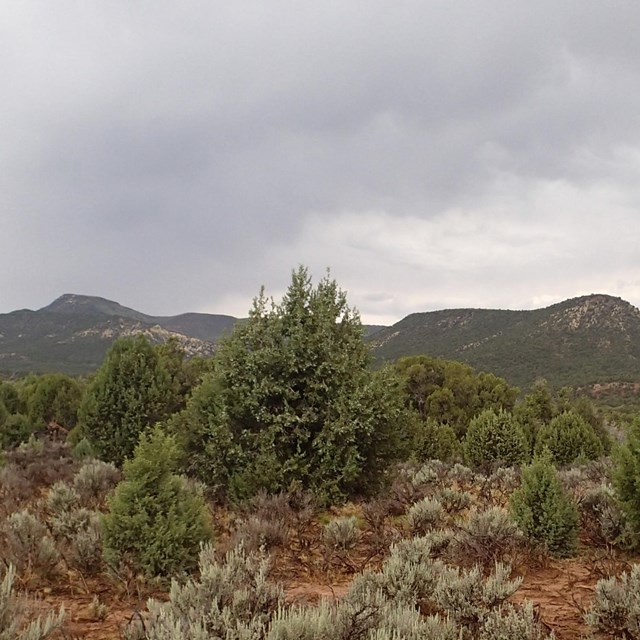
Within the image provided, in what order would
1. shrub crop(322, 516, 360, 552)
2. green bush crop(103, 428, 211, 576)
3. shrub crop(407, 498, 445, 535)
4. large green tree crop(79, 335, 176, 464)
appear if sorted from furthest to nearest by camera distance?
large green tree crop(79, 335, 176, 464)
shrub crop(407, 498, 445, 535)
shrub crop(322, 516, 360, 552)
green bush crop(103, 428, 211, 576)

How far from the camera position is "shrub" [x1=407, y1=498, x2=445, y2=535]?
788 cm

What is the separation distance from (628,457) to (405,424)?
4732 millimetres

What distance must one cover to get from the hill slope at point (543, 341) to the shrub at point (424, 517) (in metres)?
54.8

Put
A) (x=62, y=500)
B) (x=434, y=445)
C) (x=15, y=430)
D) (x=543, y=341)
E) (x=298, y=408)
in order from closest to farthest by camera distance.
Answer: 1. (x=62, y=500)
2. (x=298, y=408)
3. (x=434, y=445)
4. (x=15, y=430)
5. (x=543, y=341)

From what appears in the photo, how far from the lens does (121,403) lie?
50.5ft

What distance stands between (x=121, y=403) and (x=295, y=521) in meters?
9.07

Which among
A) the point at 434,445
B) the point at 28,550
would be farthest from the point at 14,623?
the point at 434,445

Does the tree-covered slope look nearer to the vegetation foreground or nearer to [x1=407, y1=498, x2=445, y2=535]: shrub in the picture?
the vegetation foreground

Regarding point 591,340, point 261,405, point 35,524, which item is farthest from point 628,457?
point 591,340

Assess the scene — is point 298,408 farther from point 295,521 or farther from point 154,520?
point 154,520

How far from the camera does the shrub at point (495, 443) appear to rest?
64.4 ft

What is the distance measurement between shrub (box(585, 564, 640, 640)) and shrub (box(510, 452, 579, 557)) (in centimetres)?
272

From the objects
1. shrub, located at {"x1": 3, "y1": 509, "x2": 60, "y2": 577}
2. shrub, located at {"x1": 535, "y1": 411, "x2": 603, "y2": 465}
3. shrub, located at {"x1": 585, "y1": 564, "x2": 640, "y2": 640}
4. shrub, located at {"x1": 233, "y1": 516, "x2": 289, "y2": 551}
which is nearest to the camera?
shrub, located at {"x1": 585, "y1": 564, "x2": 640, "y2": 640}

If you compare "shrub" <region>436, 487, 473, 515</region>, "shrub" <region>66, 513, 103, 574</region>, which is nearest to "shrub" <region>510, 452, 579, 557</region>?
"shrub" <region>436, 487, 473, 515</region>
